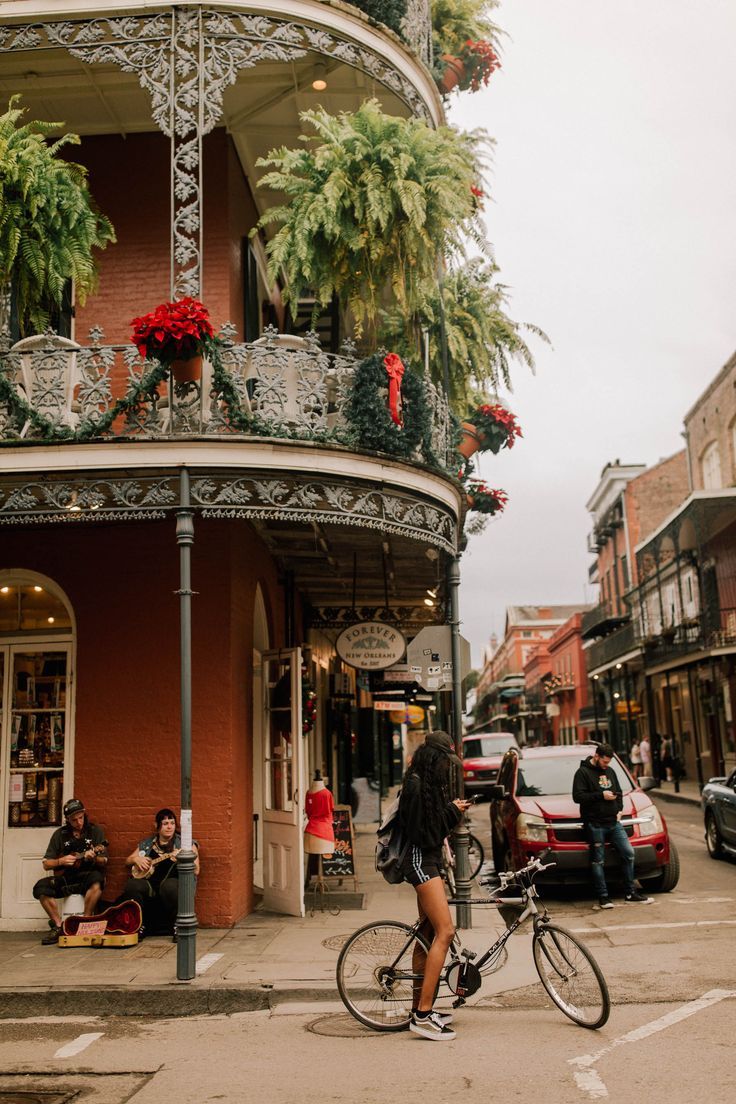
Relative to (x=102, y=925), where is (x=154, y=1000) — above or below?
below

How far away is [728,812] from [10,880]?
30.7ft

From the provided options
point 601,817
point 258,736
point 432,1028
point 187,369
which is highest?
point 187,369

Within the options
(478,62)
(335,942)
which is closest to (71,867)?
(335,942)

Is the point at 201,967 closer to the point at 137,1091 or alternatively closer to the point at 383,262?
the point at 137,1091

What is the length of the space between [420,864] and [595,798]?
17.4ft

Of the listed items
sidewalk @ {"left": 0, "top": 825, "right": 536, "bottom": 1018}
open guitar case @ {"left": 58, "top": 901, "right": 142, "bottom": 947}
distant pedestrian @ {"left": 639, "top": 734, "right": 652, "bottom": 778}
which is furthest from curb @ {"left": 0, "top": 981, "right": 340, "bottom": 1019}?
distant pedestrian @ {"left": 639, "top": 734, "right": 652, "bottom": 778}

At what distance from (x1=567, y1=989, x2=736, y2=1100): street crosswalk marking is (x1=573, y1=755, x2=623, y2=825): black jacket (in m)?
3.83

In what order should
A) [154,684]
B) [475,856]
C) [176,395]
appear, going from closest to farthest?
[176,395] < [154,684] < [475,856]

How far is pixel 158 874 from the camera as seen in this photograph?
9.48 meters

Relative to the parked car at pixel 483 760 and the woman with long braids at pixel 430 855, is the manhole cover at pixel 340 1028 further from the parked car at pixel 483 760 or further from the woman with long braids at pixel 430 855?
the parked car at pixel 483 760

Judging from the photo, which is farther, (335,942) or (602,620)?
(602,620)

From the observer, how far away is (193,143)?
9.25 m

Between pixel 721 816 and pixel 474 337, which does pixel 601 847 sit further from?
pixel 474 337

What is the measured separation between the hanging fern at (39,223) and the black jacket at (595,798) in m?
7.17
